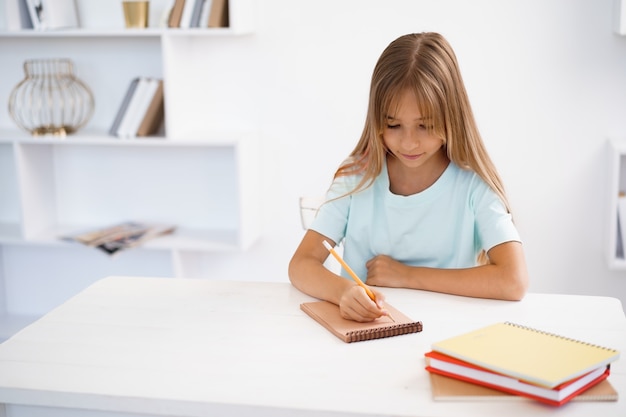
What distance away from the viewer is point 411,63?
1.81m

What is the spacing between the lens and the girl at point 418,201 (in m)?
1.75

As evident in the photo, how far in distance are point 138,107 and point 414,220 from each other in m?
1.54

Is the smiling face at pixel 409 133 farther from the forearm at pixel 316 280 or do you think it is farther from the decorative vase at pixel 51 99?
the decorative vase at pixel 51 99

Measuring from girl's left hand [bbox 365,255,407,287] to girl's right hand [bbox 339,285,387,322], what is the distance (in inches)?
10.0

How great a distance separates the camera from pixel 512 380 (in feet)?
3.90

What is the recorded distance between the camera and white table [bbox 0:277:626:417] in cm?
120

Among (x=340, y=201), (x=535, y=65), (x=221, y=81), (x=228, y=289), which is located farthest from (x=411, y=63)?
(x=221, y=81)

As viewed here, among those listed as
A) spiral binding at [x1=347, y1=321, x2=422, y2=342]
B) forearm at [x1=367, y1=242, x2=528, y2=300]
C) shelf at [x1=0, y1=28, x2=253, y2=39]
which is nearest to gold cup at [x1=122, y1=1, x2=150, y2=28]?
shelf at [x1=0, y1=28, x2=253, y2=39]

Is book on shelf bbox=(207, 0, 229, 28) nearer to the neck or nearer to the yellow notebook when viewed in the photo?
the neck

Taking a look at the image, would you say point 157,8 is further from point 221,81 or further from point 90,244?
point 90,244

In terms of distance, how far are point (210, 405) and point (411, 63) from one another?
937mm

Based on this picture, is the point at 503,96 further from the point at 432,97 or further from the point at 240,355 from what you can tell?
the point at 240,355

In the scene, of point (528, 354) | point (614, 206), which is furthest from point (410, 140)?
point (614, 206)

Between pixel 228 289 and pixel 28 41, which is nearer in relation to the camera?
pixel 228 289
